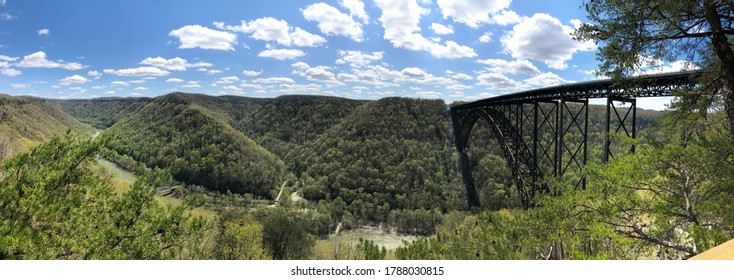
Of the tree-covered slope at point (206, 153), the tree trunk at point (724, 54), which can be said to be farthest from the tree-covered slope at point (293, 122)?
the tree trunk at point (724, 54)

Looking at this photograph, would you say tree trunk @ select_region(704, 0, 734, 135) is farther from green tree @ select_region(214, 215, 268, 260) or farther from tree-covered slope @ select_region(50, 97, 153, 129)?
tree-covered slope @ select_region(50, 97, 153, 129)

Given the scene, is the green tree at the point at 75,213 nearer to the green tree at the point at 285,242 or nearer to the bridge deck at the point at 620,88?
the bridge deck at the point at 620,88

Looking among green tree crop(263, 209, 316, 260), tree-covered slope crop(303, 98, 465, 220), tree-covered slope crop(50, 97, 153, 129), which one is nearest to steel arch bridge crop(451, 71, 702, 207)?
tree-covered slope crop(303, 98, 465, 220)

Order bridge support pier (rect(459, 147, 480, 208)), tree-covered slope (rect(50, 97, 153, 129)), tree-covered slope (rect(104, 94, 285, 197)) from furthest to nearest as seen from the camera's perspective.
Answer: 1. tree-covered slope (rect(50, 97, 153, 129))
2. tree-covered slope (rect(104, 94, 285, 197))
3. bridge support pier (rect(459, 147, 480, 208))

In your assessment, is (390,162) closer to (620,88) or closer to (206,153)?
(206,153)

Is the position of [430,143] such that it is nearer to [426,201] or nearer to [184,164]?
[426,201]

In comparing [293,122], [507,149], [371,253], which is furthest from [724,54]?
[293,122]

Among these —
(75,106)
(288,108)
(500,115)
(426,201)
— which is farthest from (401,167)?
(75,106)
